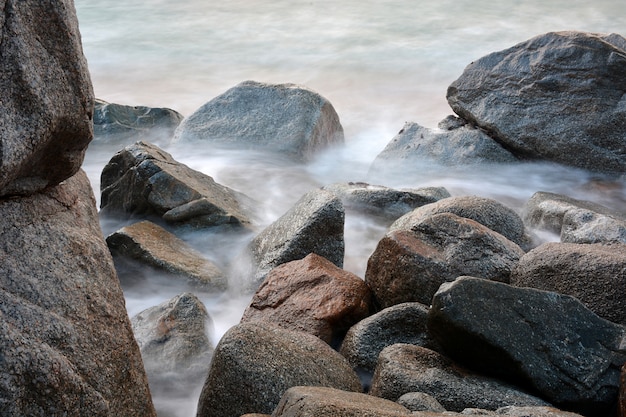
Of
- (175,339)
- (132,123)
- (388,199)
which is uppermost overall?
(175,339)

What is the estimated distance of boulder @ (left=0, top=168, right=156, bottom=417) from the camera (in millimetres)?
2467

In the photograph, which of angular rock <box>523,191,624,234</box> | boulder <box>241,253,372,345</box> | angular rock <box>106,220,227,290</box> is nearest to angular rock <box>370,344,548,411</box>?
boulder <box>241,253,372,345</box>

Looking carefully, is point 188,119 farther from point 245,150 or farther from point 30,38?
point 30,38

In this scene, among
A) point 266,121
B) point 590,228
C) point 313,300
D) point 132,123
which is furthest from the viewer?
point 132,123

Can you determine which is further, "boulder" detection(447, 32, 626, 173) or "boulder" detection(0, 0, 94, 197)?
"boulder" detection(447, 32, 626, 173)

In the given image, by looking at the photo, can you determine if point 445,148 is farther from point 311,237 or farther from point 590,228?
point 311,237

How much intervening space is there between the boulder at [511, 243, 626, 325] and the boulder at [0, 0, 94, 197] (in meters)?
2.28

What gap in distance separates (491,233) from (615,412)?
4.44 ft

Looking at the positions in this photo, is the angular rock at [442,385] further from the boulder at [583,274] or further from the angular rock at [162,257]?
the angular rock at [162,257]

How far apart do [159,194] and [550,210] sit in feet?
8.92

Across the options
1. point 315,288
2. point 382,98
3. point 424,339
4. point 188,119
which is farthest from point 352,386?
point 382,98

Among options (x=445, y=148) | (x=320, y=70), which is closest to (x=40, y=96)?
(x=445, y=148)

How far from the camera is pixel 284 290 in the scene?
171 inches

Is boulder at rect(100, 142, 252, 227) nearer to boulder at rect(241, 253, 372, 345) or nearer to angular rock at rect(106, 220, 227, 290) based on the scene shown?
angular rock at rect(106, 220, 227, 290)
